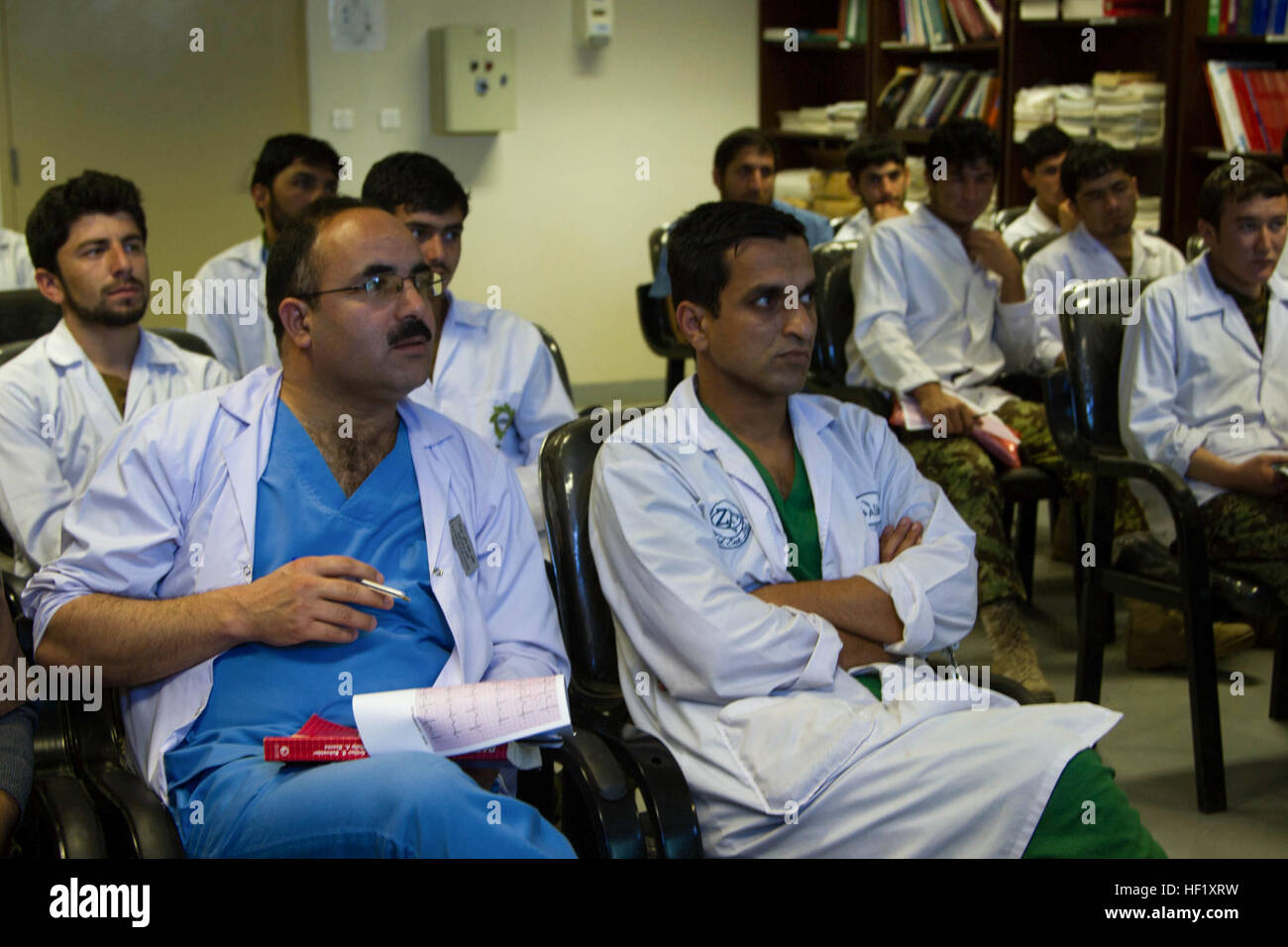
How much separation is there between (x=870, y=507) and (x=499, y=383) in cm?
105

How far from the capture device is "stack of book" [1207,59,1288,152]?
4.94 meters

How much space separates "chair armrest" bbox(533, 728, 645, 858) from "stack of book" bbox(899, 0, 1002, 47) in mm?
5119

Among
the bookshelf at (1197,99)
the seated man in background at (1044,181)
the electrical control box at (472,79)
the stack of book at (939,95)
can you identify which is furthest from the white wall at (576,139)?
the bookshelf at (1197,99)

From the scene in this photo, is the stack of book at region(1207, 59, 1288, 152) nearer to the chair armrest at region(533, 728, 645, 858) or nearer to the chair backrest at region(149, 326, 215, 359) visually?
the chair backrest at region(149, 326, 215, 359)

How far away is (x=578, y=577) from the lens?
214 centimetres

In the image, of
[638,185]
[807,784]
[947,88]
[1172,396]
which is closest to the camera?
→ [807,784]

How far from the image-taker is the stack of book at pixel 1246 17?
488 cm

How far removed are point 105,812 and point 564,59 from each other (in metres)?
5.75

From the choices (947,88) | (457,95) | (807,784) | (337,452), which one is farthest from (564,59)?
(807,784)

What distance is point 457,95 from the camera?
6.46 m

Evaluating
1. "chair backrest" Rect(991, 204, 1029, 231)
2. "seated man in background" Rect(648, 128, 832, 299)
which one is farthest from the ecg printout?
"chair backrest" Rect(991, 204, 1029, 231)

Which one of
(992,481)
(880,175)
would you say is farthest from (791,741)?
(880,175)

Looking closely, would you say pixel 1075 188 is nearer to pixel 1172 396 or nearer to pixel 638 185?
pixel 1172 396

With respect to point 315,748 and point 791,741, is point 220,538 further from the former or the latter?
point 791,741
